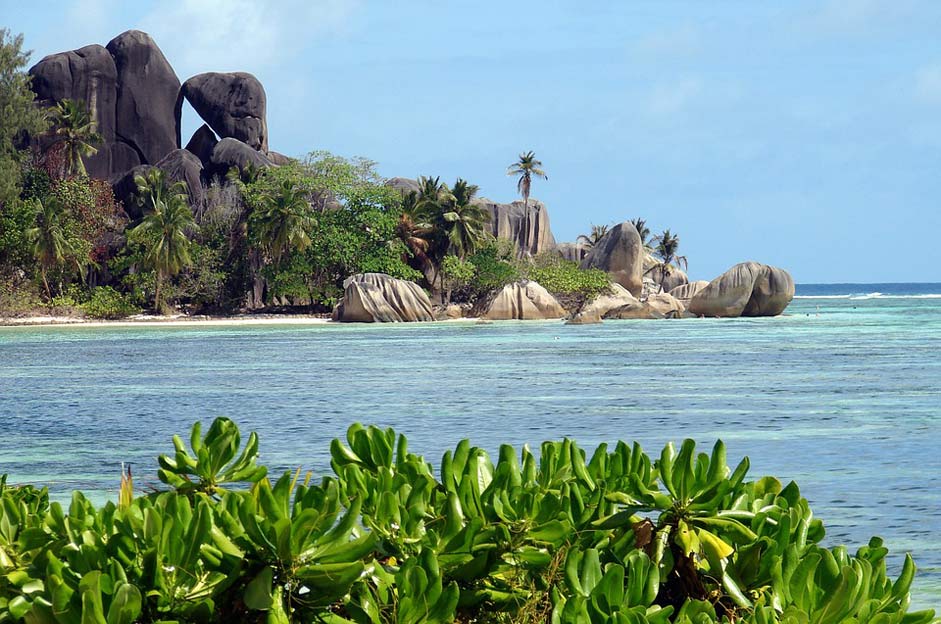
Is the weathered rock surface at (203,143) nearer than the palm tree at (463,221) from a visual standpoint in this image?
No

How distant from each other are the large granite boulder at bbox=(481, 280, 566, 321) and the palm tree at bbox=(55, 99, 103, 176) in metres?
20.9

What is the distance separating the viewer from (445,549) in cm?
225

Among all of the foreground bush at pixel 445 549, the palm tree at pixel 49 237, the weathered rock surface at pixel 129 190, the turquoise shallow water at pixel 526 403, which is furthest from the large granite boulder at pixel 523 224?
the foreground bush at pixel 445 549

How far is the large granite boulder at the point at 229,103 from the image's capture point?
2233 inches

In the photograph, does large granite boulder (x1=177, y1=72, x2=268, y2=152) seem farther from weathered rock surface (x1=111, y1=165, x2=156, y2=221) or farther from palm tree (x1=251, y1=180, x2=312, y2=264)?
palm tree (x1=251, y1=180, x2=312, y2=264)

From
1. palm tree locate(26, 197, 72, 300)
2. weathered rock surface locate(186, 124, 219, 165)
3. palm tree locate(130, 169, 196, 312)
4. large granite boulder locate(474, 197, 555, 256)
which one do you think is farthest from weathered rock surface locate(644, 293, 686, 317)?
Answer: palm tree locate(26, 197, 72, 300)

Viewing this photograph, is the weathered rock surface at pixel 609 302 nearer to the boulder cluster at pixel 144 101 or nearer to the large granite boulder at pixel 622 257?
the large granite boulder at pixel 622 257

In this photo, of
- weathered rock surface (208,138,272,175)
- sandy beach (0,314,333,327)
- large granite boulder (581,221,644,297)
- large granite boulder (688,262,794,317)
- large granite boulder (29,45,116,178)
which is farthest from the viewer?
large granite boulder (581,221,644,297)

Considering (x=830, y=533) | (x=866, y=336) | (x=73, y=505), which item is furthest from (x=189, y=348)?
(x=73, y=505)

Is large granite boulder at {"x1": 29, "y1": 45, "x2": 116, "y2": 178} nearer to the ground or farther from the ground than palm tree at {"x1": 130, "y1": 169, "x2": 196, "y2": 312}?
farther from the ground

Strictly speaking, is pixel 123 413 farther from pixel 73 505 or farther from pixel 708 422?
pixel 73 505

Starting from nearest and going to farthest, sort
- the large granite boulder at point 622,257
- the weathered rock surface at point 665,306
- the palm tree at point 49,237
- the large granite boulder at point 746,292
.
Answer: the palm tree at point 49,237 → the large granite boulder at point 746,292 → the weathered rock surface at point 665,306 → the large granite boulder at point 622,257

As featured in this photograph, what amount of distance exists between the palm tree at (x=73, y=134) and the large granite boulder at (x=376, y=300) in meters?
15.2

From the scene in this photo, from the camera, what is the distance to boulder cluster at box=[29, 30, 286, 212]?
182 feet
